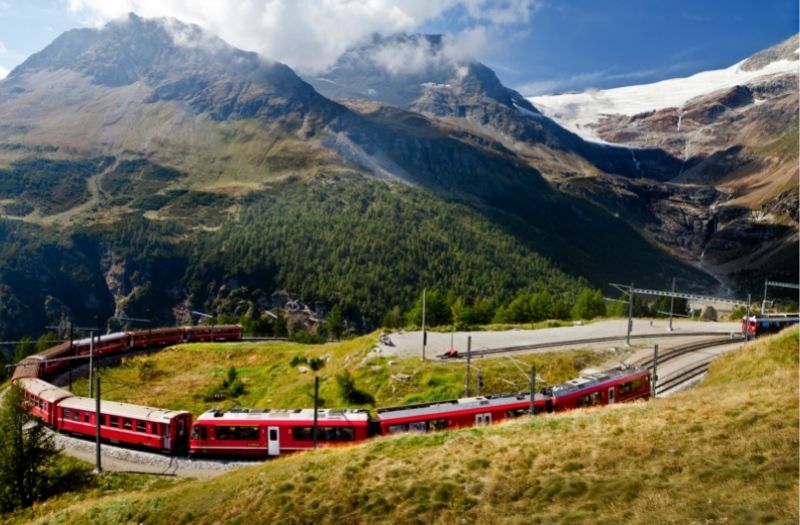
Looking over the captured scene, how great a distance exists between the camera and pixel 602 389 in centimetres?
3947

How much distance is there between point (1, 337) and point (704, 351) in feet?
662

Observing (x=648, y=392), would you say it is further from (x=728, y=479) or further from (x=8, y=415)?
(x=8, y=415)

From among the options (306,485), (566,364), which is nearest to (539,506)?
(306,485)

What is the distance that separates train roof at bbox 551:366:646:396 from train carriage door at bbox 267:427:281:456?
60.6 feet

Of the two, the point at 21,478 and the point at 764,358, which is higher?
the point at 764,358

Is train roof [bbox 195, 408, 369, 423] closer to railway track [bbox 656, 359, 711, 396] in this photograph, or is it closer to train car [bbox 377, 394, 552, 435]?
train car [bbox 377, 394, 552, 435]

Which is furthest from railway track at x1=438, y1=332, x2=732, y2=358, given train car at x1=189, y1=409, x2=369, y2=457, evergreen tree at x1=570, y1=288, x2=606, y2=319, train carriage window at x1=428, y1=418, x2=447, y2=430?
evergreen tree at x1=570, y1=288, x2=606, y2=319

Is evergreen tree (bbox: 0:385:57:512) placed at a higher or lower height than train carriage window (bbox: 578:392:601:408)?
lower

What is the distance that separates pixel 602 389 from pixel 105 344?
6948 centimetres

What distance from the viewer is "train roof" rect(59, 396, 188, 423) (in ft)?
122

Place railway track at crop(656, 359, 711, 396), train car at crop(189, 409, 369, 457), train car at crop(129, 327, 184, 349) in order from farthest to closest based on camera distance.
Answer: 1. train car at crop(129, 327, 184, 349)
2. railway track at crop(656, 359, 711, 396)
3. train car at crop(189, 409, 369, 457)

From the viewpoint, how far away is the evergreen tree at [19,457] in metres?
31.5

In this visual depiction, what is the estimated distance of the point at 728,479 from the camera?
649 inches

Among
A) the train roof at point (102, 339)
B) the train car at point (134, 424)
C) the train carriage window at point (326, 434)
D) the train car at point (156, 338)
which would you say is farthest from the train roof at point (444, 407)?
the train car at point (156, 338)
